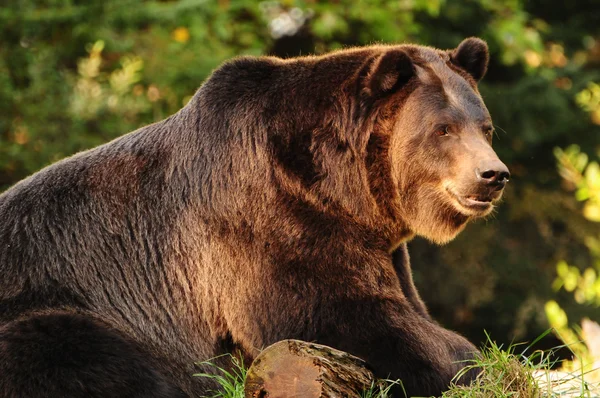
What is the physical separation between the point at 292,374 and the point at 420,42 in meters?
11.7

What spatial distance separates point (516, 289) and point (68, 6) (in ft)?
28.9

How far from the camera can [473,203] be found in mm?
5191

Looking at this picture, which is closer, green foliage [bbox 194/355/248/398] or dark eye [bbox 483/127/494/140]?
green foliage [bbox 194/355/248/398]

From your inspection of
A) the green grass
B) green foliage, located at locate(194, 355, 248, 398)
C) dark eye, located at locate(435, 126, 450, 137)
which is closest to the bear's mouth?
dark eye, located at locate(435, 126, 450, 137)

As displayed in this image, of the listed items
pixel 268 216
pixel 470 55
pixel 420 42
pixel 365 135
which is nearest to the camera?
pixel 268 216

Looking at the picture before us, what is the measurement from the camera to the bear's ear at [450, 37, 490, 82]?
566 centimetres

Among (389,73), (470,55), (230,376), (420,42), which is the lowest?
(420,42)

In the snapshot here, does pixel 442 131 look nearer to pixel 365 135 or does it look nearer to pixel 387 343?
pixel 365 135

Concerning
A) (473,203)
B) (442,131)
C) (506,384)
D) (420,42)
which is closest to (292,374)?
(506,384)

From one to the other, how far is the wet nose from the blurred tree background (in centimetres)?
487

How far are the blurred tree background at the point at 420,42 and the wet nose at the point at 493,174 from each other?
4.87 meters

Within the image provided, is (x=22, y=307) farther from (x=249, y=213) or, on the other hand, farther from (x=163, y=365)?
(x=249, y=213)


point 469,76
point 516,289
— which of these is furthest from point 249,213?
point 516,289

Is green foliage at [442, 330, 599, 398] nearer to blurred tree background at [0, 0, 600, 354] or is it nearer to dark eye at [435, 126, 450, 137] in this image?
dark eye at [435, 126, 450, 137]
